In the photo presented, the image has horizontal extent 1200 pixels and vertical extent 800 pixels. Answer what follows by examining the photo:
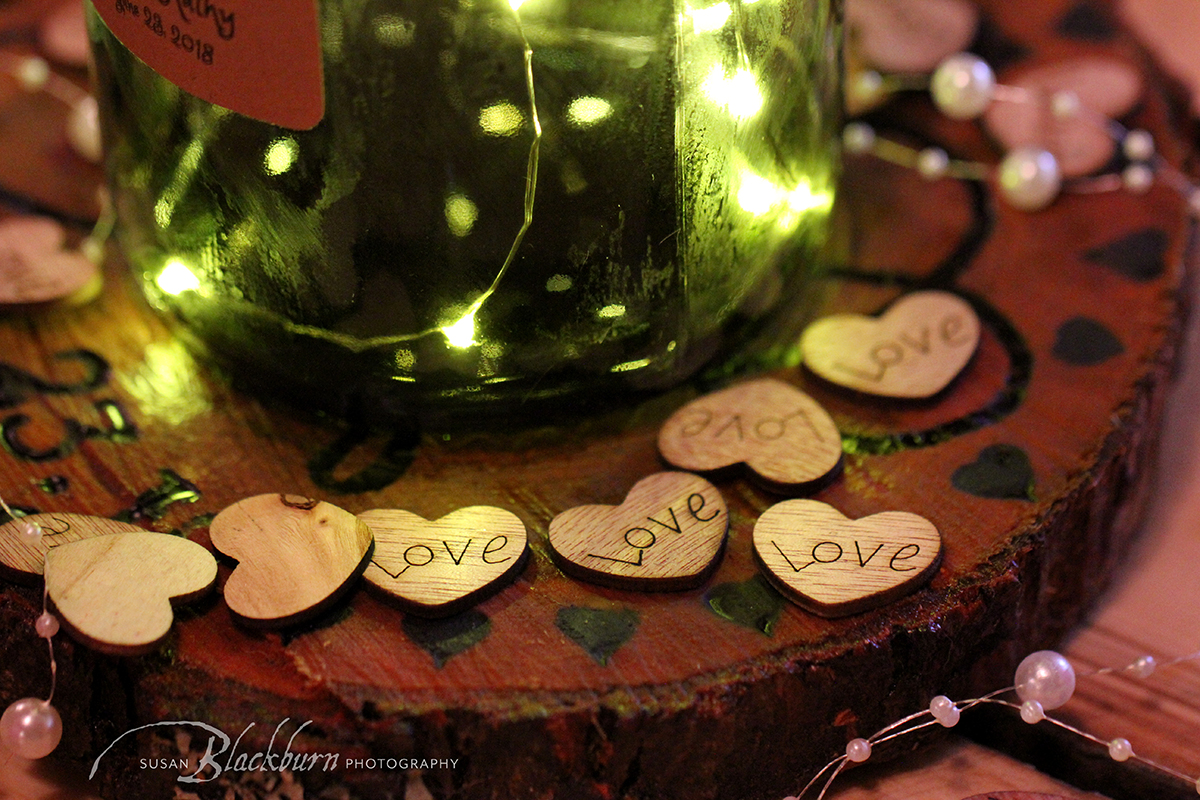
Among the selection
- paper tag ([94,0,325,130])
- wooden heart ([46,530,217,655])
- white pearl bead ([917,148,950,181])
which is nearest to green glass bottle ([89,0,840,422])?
paper tag ([94,0,325,130])

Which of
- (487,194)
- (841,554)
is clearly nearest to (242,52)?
(487,194)

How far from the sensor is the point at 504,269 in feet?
1.64

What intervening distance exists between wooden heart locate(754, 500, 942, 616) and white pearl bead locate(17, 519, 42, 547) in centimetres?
32

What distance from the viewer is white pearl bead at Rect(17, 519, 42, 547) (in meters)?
0.50

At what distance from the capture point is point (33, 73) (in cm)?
84

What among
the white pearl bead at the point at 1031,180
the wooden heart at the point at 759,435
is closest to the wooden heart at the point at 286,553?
the wooden heart at the point at 759,435

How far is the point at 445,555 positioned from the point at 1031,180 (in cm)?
46

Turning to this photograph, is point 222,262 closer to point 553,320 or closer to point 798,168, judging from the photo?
point 553,320

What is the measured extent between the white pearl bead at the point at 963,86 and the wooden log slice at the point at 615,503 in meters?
0.10

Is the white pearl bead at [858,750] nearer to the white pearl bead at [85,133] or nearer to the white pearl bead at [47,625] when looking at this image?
the white pearl bead at [47,625]

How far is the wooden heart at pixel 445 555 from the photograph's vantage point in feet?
1.61

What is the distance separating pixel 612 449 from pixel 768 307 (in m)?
0.12

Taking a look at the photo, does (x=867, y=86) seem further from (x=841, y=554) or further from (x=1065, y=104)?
(x=841, y=554)

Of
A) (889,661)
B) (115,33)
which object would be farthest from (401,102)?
(889,661)
